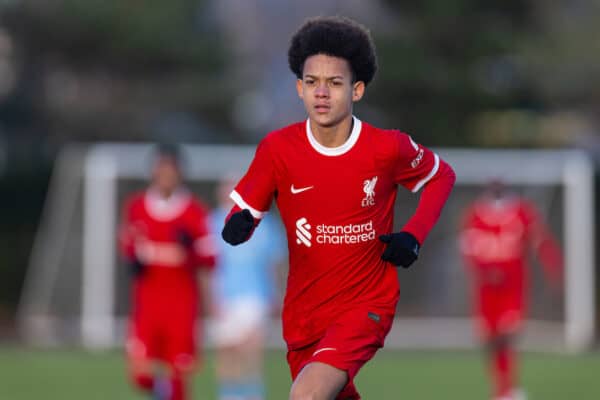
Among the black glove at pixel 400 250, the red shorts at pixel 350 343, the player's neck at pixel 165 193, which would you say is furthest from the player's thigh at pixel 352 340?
the player's neck at pixel 165 193

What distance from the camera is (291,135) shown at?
232 inches

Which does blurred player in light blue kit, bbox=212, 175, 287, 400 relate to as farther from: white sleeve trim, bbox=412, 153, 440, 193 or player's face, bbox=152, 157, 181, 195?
white sleeve trim, bbox=412, 153, 440, 193

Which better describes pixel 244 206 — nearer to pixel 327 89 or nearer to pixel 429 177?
pixel 327 89

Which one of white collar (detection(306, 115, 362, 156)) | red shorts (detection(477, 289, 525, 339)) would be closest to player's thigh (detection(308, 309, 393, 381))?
white collar (detection(306, 115, 362, 156))

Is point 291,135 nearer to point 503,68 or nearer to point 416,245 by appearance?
point 416,245

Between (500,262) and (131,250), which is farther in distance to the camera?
(500,262)

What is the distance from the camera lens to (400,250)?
221 inches

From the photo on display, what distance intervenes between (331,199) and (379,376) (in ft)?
31.6

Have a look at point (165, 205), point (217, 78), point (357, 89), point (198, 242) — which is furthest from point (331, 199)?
point (217, 78)

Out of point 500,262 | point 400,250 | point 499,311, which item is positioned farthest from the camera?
point 500,262

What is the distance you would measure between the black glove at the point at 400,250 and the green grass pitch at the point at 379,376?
7.32 m

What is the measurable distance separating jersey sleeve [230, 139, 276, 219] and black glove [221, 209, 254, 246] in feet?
0.29

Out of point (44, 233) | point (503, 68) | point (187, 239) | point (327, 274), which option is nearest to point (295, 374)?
point (327, 274)

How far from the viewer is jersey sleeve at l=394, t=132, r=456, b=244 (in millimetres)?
5926
